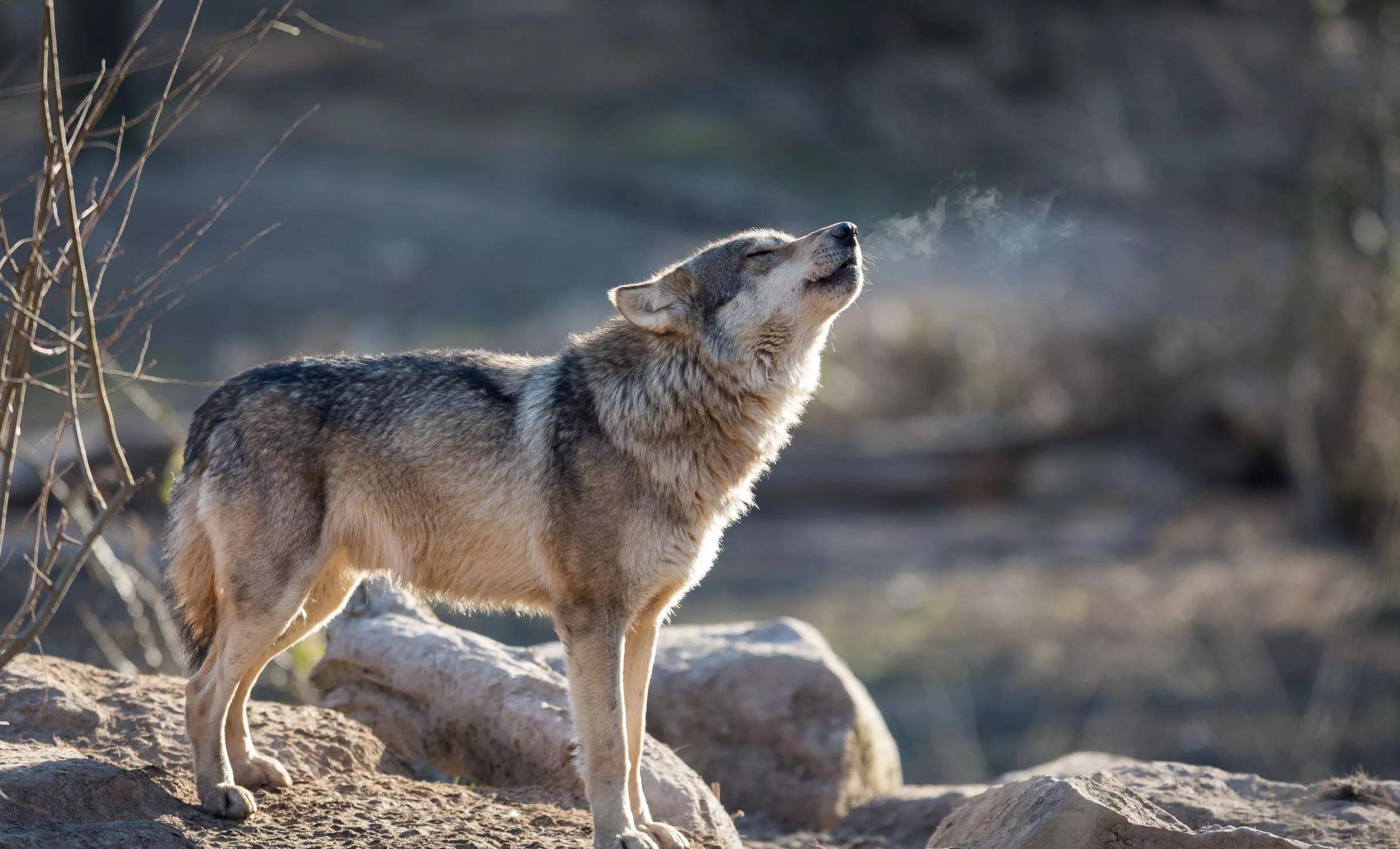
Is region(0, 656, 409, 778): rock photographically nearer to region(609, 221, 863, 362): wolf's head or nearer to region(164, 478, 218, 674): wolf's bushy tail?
region(164, 478, 218, 674): wolf's bushy tail

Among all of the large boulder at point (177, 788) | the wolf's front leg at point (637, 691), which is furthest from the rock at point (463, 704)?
the wolf's front leg at point (637, 691)

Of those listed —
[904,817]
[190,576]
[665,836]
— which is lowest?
[904,817]

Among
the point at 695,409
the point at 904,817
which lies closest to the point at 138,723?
the point at 695,409

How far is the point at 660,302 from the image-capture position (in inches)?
216

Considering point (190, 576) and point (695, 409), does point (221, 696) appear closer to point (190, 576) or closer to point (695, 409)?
point (190, 576)

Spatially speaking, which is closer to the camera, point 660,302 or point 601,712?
point 601,712

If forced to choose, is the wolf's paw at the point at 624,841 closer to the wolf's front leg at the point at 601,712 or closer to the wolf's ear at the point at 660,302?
the wolf's front leg at the point at 601,712

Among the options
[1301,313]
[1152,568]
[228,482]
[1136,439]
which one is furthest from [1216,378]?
[228,482]

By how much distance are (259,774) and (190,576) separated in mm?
852

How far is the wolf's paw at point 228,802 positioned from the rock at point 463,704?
1418mm

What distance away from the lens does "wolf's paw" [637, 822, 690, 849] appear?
201 inches

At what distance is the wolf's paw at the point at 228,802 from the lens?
5.00m

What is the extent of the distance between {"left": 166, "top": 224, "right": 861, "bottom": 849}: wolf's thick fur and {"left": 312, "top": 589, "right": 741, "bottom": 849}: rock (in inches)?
33.6

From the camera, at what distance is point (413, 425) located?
542 centimetres
